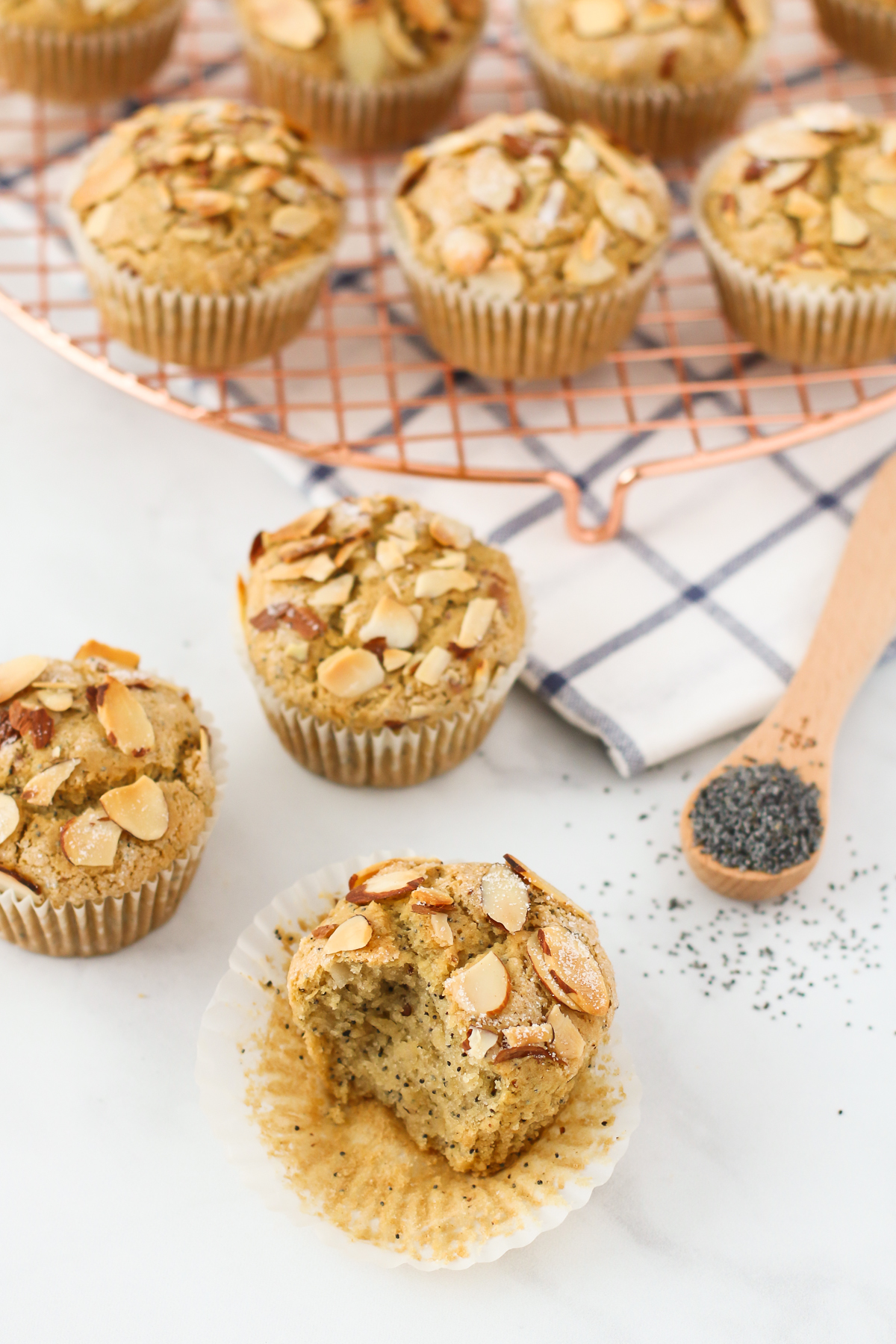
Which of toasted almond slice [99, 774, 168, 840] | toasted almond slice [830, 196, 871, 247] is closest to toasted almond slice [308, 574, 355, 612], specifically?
toasted almond slice [99, 774, 168, 840]

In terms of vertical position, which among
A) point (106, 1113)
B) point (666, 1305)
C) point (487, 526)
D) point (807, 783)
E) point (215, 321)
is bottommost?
point (666, 1305)

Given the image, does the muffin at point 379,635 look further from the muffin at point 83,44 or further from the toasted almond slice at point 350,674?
the muffin at point 83,44

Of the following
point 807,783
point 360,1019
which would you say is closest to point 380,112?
point 807,783

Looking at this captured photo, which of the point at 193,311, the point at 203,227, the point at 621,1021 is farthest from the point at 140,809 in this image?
the point at 203,227

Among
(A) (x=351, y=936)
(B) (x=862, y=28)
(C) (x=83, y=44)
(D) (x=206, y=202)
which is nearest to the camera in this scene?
(A) (x=351, y=936)

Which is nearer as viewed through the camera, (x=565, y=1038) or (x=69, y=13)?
(x=565, y=1038)

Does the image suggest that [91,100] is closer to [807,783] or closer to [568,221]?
[568,221]

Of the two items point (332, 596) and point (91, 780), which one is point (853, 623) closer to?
point (332, 596)
